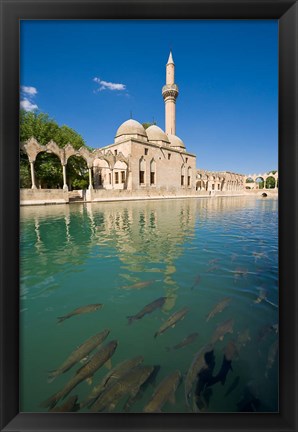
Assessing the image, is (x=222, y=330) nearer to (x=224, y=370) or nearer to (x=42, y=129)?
(x=224, y=370)

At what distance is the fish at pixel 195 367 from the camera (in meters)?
1.67

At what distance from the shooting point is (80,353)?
6.59ft

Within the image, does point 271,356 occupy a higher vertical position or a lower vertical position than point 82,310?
lower

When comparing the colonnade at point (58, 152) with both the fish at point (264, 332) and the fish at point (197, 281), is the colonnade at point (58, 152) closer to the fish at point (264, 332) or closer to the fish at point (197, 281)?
the fish at point (197, 281)

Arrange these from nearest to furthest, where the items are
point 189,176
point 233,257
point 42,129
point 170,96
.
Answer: point 233,257, point 42,129, point 170,96, point 189,176

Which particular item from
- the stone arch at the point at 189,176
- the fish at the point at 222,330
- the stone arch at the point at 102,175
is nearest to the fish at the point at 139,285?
the fish at the point at 222,330

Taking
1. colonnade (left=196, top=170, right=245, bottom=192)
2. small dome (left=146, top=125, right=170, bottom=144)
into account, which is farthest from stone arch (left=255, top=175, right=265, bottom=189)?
small dome (left=146, top=125, right=170, bottom=144)

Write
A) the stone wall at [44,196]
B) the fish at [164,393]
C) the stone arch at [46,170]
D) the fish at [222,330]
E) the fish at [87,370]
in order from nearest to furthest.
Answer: the fish at [164,393] → the fish at [87,370] → the fish at [222,330] → the stone wall at [44,196] → the stone arch at [46,170]

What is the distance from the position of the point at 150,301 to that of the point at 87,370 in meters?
1.24

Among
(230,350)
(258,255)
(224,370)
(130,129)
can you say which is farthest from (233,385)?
(130,129)

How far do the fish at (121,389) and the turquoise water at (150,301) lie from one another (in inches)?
2.4
